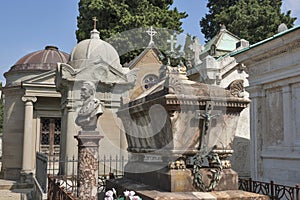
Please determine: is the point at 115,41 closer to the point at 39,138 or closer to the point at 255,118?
the point at 39,138

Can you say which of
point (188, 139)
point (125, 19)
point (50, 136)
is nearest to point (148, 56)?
point (125, 19)

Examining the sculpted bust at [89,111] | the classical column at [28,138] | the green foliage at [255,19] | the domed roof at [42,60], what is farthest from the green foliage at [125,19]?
the sculpted bust at [89,111]

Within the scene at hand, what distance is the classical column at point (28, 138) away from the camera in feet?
51.0

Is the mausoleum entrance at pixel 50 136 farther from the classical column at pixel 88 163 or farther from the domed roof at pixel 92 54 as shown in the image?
the classical column at pixel 88 163

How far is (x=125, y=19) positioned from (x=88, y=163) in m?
18.3

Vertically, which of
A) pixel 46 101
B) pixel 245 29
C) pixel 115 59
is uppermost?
pixel 245 29

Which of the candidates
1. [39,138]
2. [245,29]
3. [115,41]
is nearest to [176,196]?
[39,138]

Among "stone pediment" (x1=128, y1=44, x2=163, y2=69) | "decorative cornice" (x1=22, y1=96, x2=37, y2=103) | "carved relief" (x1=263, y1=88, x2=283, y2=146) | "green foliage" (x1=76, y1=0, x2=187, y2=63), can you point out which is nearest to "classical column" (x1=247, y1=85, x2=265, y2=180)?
"carved relief" (x1=263, y1=88, x2=283, y2=146)

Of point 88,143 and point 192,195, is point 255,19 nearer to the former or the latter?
point 88,143

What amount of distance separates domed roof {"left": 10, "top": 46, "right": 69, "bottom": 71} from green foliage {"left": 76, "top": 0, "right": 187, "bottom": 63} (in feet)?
19.9

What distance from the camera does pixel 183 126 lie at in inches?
216

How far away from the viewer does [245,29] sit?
30734 mm

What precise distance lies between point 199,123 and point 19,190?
10.4 meters

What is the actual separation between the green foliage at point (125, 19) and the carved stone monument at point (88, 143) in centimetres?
1679
